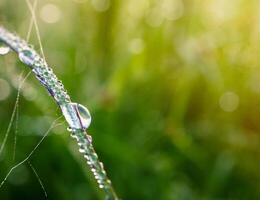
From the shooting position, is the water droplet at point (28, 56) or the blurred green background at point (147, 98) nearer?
the water droplet at point (28, 56)

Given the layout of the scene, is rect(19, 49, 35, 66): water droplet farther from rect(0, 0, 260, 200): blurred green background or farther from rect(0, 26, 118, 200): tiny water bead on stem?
rect(0, 0, 260, 200): blurred green background

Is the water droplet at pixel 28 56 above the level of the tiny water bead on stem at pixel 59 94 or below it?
above

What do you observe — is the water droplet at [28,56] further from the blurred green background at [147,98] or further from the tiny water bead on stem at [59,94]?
the blurred green background at [147,98]

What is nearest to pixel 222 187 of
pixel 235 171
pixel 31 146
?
pixel 235 171

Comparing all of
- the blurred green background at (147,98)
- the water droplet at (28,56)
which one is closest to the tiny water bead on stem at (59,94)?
the water droplet at (28,56)

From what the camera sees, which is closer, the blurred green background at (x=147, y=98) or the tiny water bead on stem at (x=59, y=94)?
the tiny water bead on stem at (x=59, y=94)

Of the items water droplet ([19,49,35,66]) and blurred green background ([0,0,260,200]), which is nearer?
water droplet ([19,49,35,66])

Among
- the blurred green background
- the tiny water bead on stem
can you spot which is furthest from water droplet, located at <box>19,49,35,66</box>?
the blurred green background

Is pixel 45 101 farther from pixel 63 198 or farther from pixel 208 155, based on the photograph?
pixel 208 155
